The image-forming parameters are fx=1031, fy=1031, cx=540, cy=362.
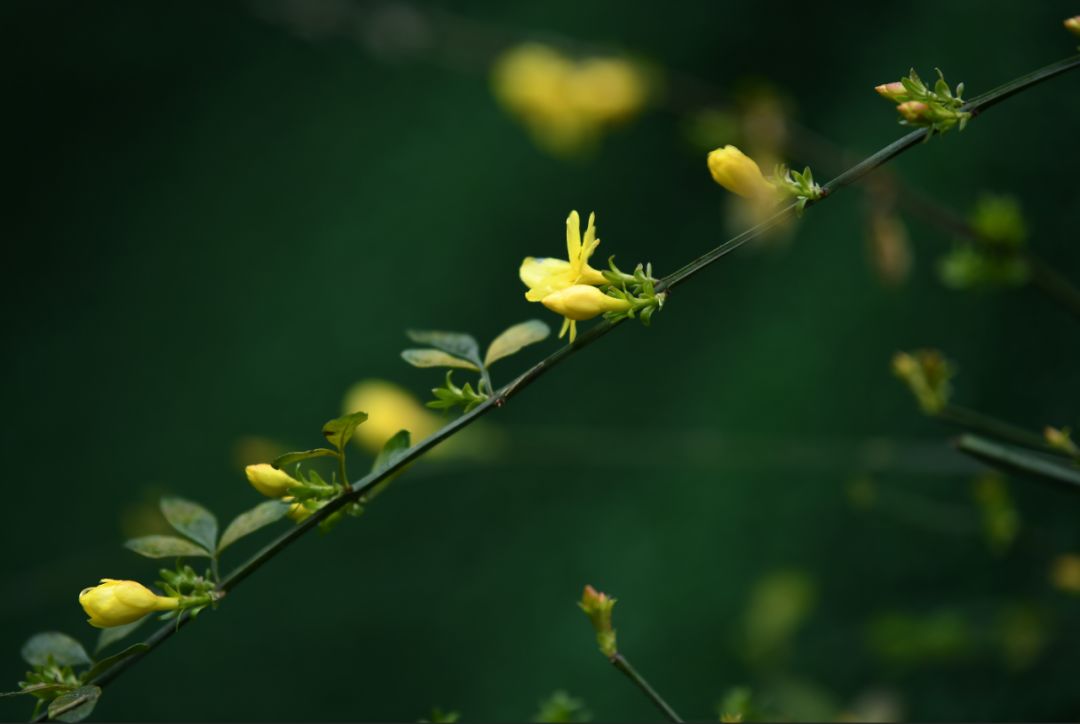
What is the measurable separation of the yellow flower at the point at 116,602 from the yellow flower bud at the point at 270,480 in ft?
0.17

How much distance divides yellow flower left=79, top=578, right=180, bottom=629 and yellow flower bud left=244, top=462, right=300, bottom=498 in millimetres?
52

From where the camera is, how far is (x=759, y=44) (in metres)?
1.17

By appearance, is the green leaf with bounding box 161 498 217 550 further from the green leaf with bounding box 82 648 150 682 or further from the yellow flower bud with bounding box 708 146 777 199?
the yellow flower bud with bounding box 708 146 777 199

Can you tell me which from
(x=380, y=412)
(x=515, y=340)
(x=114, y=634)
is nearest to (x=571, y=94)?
(x=380, y=412)

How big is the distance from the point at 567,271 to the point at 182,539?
182 mm

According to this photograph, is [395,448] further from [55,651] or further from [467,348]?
[55,651]

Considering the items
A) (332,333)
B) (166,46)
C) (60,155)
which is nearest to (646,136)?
(332,333)

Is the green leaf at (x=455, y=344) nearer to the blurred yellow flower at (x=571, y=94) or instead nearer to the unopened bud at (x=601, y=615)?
the unopened bud at (x=601, y=615)

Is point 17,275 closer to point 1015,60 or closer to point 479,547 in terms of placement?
point 479,547

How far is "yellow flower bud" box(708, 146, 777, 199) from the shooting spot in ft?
1.22

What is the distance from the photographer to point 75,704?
0.34 metres

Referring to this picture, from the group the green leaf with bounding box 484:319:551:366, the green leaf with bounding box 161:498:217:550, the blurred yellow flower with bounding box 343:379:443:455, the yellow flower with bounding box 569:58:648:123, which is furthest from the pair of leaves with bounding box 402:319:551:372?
the yellow flower with bounding box 569:58:648:123

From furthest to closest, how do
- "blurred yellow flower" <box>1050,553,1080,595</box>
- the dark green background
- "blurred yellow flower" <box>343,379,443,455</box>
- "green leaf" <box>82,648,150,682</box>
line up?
1. the dark green background
2. "blurred yellow flower" <box>343,379,443,455</box>
3. "blurred yellow flower" <box>1050,553,1080,595</box>
4. "green leaf" <box>82,648,150,682</box>

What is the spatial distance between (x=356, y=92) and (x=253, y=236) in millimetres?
293
